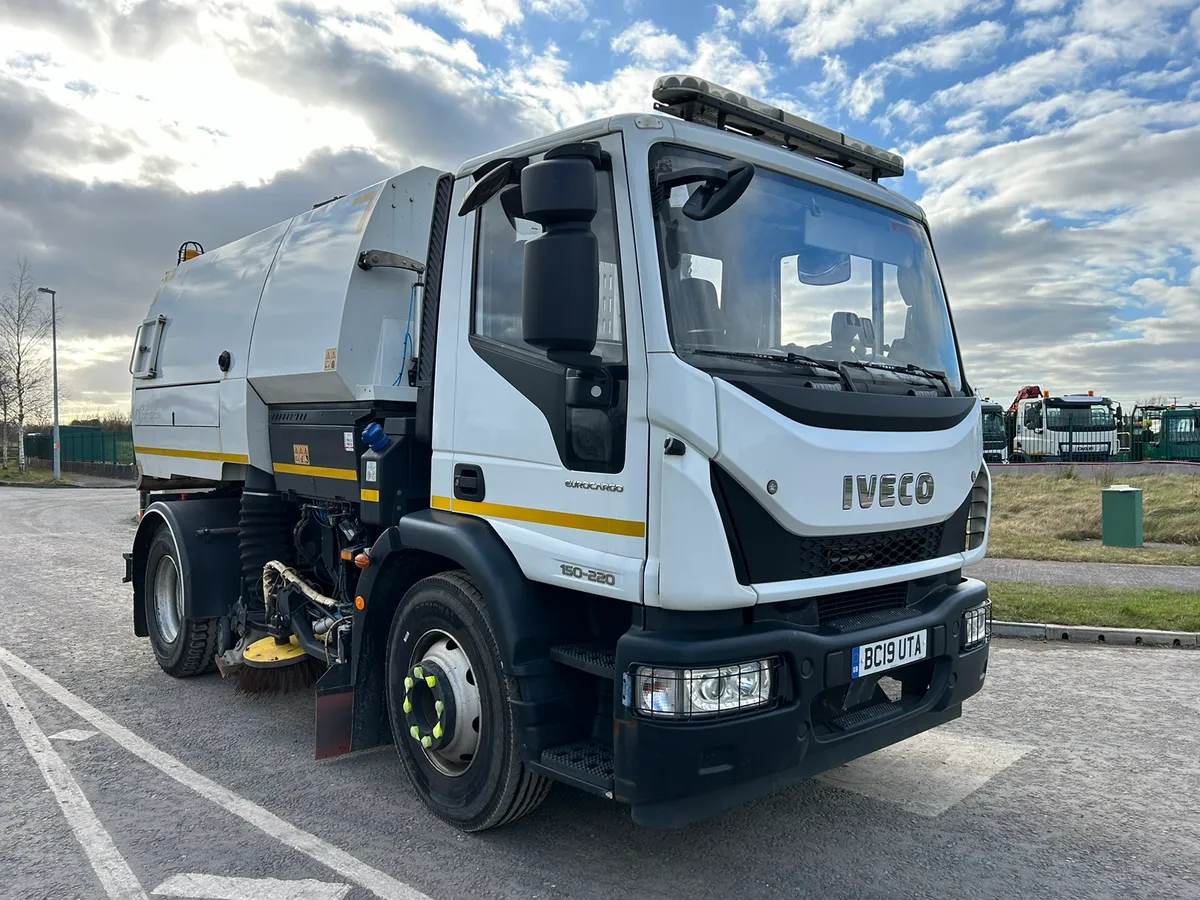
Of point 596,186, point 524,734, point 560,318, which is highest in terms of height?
point 596,186

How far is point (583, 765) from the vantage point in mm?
3277

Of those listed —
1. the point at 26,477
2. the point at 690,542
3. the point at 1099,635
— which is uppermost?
the point at 690,542

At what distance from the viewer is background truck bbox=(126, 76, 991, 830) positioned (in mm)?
3068

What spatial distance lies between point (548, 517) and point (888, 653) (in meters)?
1.40

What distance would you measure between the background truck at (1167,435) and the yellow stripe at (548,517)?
3199cm

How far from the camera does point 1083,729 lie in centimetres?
515

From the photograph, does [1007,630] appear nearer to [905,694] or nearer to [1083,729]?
[1083,729]

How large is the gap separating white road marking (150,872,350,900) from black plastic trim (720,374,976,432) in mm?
2381

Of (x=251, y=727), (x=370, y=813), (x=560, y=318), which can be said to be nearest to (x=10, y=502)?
(x=251, y=727)

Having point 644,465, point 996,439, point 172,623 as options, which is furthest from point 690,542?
point 996,439

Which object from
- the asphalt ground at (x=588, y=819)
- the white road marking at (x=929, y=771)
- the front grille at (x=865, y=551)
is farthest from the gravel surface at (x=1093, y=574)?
the front grille at (x=865, y=551)

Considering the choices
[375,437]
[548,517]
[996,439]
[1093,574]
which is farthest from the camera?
[996,439]

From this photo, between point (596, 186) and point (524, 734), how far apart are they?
1.99 metres

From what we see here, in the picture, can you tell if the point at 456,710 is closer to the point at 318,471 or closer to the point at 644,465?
the point at 644,465
